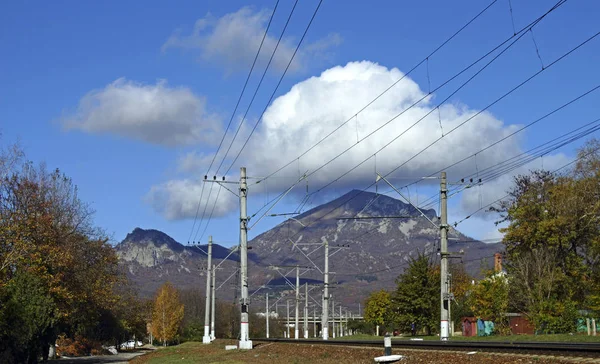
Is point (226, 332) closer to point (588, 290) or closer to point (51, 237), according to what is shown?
point (588, 290)

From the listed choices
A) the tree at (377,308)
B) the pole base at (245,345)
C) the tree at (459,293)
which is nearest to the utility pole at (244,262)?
the pole base at (245,345)

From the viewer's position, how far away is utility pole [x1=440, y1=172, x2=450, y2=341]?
143 ft

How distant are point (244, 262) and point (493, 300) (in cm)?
3643

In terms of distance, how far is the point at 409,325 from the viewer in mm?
88250

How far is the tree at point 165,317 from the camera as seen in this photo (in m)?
155

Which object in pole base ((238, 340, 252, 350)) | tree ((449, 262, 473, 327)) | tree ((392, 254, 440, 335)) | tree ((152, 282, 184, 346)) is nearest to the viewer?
pole base ((238, 340, 252, 350))

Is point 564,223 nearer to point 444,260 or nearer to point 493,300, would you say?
point 493,300

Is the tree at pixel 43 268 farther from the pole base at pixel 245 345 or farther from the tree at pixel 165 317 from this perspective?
the tree at pixel 165 317

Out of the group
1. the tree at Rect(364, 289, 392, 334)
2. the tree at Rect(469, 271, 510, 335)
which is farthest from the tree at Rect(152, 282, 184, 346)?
the tree at Rect(469, 271, 510, 335)

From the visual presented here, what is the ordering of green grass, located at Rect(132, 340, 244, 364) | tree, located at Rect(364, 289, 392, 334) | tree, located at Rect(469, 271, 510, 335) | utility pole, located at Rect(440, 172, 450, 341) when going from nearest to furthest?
green grass, located at Rect(132, 340, 244, 364) → utility pole, located at Rect(440, 172, 450, 341) → tree, located at Rect(469, 271, 510, 335) → tree, located at Rect(364, 289, 392, 334)

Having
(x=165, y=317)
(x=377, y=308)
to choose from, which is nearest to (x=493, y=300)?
(x=377, y=308)

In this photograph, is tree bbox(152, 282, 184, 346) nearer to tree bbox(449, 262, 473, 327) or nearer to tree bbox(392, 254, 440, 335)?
tree bbox(449, 262, 473, 327)

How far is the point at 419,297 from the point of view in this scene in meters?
85.9

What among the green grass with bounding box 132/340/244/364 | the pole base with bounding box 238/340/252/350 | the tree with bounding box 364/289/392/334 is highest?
the tree with bounding box 364/289/392/334
